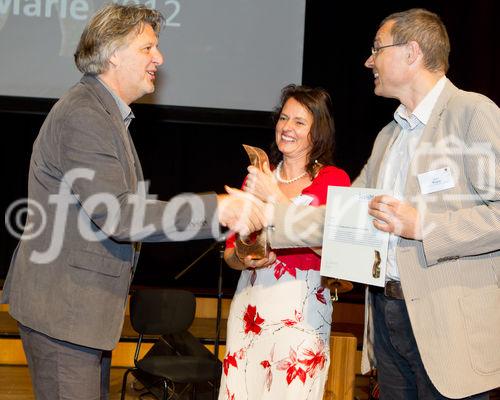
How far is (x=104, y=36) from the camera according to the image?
2654 mm

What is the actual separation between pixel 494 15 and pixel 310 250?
446 centimetres

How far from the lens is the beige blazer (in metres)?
2.48

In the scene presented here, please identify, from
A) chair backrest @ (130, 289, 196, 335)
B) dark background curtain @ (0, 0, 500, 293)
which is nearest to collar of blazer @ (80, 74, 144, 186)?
chair backrest @ (130, 289, 196, 335)

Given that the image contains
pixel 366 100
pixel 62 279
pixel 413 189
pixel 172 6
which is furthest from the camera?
pixel 366 100

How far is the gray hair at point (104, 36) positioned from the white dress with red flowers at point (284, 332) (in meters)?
1.08

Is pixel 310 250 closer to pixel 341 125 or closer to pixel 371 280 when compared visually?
pixel 371 280

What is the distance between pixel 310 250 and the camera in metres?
3.32

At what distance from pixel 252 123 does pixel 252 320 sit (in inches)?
144

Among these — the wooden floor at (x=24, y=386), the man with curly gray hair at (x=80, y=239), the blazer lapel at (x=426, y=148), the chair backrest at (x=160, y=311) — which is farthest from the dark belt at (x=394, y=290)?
the wooden floor at (x=24, y=386)

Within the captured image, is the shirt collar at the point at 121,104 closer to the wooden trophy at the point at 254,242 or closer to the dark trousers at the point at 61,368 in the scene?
the wooden trophy at the point at 254,242

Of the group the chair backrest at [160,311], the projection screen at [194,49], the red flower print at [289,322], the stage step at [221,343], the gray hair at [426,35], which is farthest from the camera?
the projection screen at [194,49]

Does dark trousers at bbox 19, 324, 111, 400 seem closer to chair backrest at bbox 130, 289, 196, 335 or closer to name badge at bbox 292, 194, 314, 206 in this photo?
name badge at bbox 292, 194, 314, 206

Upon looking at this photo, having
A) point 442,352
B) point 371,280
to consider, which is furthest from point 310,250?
point 442,352

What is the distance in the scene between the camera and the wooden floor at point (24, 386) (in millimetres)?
5207
